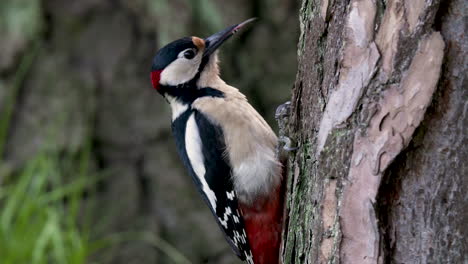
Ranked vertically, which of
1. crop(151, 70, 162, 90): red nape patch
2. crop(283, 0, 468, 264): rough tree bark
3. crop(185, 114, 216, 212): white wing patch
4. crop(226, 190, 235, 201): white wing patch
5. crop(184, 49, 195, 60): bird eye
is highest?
crop(283, 0, 468, 264): rough tree bark

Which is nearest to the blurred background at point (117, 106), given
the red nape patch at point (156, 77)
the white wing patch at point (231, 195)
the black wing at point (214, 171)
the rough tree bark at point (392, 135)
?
the red nape patch at point (156, 77)

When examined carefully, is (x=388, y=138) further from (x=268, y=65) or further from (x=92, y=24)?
(x=92, y=24)

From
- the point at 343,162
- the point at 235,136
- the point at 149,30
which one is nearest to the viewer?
the point at 343,162

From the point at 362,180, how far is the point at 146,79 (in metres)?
3.15

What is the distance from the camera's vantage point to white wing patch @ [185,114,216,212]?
103 inches

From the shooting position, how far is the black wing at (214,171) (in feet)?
8.44

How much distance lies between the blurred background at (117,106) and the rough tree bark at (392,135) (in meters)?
2.72

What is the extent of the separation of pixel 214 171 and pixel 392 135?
1.13 m

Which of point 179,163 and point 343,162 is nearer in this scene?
point 343,162

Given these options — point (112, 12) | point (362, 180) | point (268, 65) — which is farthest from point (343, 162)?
point (112, 12)

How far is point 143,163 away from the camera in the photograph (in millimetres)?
4727

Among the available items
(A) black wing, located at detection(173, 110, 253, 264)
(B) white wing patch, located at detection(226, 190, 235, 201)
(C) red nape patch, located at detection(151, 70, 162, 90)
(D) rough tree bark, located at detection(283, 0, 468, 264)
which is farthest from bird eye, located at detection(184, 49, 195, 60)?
(D) rough tree bark, located at detection(283, 0, 468, 264)

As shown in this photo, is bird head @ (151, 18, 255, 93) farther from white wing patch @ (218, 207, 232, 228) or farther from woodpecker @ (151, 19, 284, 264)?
white wing patch @ (218, 207, 232, 228)

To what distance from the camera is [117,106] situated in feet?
15.3
